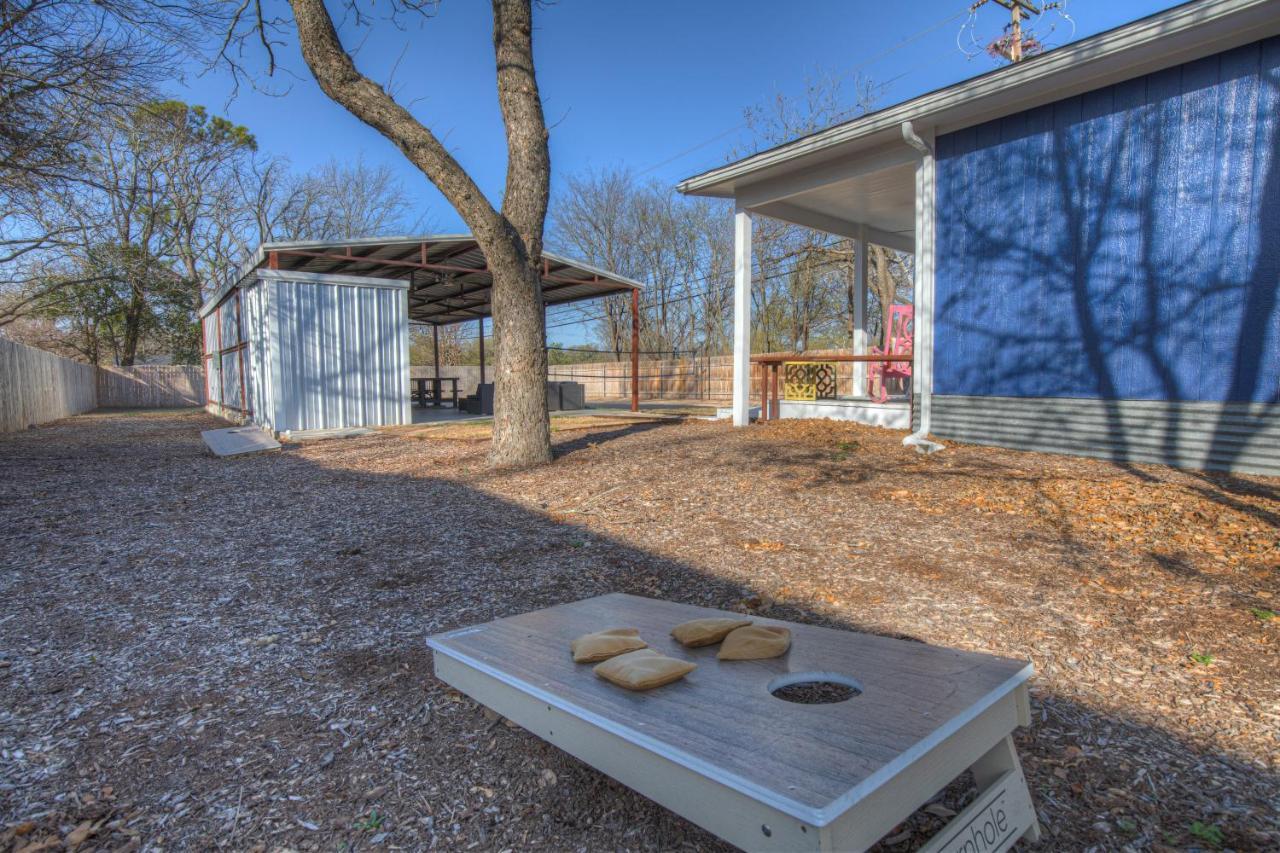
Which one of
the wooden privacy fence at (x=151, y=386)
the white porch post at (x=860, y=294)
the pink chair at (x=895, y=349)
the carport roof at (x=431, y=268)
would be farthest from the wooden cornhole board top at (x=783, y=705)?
the wooden privacy fence at (x=151, y=386)

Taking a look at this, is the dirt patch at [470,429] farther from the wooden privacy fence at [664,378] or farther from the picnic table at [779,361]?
the wooden privacy fence at [664,378]

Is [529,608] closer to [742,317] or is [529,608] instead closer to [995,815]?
[995,815]

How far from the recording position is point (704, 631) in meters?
1.97

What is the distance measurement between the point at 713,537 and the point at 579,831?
2.57m

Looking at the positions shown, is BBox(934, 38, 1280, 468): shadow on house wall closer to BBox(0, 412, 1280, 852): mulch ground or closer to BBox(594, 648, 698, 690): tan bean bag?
BBox(0, 412, 1280, 852): mulch ground

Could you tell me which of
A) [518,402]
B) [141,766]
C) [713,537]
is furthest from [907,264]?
[141,766]

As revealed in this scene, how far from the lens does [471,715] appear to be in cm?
213

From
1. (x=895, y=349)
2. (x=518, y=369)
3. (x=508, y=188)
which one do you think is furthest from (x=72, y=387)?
(x=895, y=349)

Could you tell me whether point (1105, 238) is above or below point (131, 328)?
below

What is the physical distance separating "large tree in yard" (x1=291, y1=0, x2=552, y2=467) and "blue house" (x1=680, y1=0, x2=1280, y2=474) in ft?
9.83

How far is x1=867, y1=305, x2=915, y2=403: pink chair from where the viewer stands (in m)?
10.3

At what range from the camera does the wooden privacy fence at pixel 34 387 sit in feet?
41.6

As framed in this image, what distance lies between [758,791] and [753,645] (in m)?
0.70

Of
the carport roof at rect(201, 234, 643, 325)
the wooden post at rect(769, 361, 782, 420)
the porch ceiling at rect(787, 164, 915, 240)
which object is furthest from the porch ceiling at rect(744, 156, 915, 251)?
the carport roof at rect(201, 234, 643, 325)
